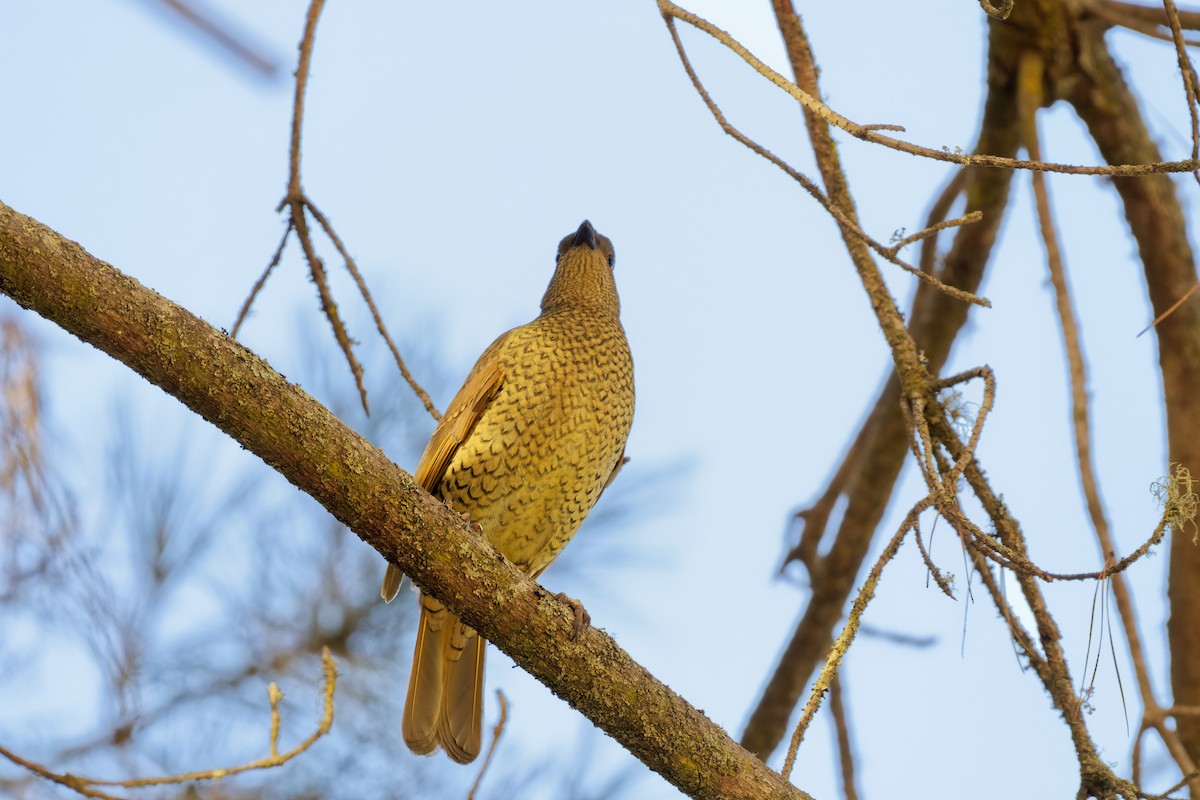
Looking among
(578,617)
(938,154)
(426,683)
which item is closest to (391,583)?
(426,683)

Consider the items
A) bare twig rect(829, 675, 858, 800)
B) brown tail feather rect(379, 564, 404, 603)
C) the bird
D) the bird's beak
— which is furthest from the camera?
the bird's beak

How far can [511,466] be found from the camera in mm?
3168

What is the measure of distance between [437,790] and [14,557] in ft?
3.73

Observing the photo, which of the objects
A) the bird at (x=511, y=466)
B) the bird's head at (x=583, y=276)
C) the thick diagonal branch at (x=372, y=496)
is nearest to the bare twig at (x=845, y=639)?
the thick diagonal branch at (x=372, y=496)

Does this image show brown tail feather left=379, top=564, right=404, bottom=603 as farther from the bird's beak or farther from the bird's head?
the bird's beak

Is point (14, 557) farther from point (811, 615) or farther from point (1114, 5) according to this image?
point (1114, 5)

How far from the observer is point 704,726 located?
2365mm

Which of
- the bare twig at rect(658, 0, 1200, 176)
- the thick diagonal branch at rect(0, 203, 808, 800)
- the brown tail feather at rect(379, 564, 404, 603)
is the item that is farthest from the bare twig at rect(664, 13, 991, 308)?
the brown tail feather at rect(379, 564, 404, 603)

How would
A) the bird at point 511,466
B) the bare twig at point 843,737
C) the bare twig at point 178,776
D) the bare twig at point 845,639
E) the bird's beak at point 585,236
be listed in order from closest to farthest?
1. the bare twig at point 178,776
2. the bare twig at point 845,639
3. the bird at point 511,466
4. the bare twig at point 843,737
5. the bird's beak at point 585,236

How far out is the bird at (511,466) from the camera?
318 cm

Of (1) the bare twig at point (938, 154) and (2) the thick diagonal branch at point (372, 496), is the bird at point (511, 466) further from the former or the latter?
(1) the bare twig at point (938, 154)

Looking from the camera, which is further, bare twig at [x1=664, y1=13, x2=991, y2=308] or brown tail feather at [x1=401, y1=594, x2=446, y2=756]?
brown tail feather at [x1=401, y1=594, x2=446, y2=756]

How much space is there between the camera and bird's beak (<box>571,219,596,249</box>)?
13.2 ft

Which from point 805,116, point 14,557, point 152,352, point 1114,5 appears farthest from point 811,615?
point 152,352
